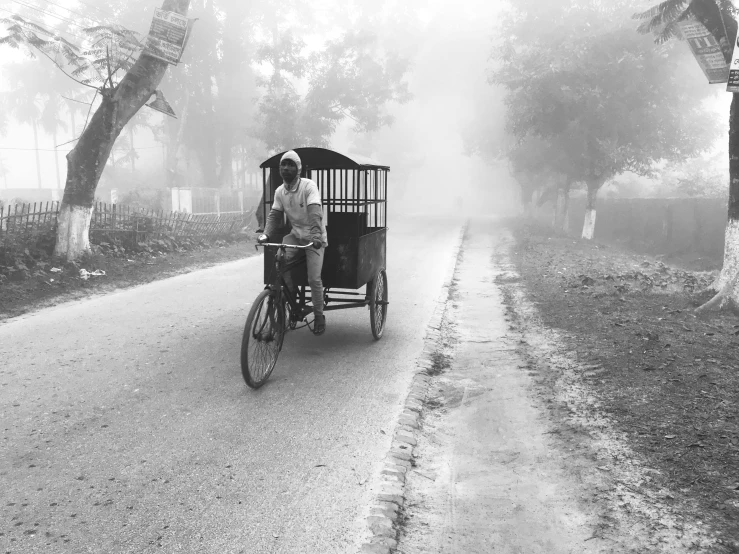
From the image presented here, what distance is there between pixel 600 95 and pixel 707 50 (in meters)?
10.6

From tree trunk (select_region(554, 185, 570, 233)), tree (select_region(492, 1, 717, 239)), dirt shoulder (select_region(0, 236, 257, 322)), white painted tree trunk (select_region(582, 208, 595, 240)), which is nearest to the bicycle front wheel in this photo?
dirt shoulder (select_region(0, 236, 257, 322))

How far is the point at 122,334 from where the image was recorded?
6863 millimetres

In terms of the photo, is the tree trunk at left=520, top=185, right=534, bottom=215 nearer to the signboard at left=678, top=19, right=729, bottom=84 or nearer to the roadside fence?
the roadside fence

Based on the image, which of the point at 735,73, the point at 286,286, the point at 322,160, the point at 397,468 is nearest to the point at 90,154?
the point at 322,160

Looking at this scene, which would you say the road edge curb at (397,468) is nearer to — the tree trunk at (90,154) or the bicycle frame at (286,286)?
the bicycle frame at (286,286)

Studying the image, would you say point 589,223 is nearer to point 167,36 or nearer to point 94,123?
point 167,36

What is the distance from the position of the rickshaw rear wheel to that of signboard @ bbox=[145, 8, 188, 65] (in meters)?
7.52

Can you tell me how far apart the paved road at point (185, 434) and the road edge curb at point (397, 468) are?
80 mm

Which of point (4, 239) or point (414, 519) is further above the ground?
point (4, 239)

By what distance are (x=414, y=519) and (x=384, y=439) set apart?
100 cm

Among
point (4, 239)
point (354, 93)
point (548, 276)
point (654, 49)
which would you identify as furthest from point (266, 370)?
point (354, 93)

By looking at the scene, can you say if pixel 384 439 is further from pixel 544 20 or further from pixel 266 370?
pixel 544 20

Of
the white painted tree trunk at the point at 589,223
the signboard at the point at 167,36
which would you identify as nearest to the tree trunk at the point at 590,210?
the white painted tree trunk at the point at 589,223

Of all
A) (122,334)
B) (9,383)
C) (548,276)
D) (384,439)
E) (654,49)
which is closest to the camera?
(384,439)
